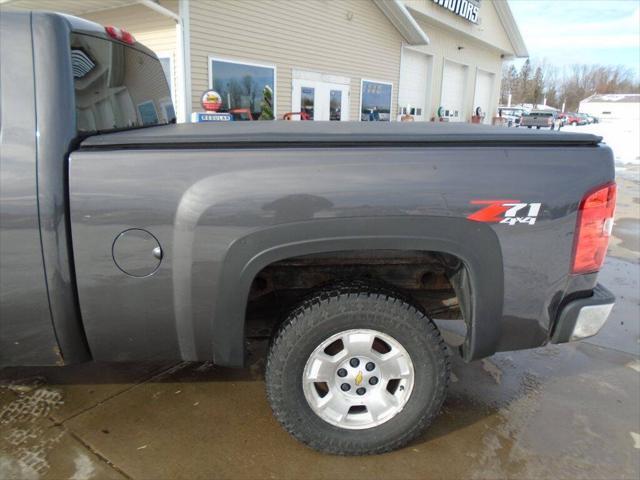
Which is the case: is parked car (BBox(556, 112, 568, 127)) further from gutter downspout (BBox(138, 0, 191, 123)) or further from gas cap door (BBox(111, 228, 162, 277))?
gas cap door (BBox(111, 228, 162, 277))

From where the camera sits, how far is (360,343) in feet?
7.41

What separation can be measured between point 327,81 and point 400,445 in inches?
472

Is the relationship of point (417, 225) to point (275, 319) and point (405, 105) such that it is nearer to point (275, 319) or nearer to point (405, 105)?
point (275, 319)

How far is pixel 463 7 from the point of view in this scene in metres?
17.0

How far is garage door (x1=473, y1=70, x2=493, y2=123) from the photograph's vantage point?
68.9ft

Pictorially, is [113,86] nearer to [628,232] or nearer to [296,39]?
[628,232]

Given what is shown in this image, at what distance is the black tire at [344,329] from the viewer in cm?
221

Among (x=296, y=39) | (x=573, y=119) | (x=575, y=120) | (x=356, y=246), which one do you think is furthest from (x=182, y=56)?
(x=575, y=120)

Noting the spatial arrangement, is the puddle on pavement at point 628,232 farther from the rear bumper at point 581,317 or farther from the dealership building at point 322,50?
the dealership building at point 322,50

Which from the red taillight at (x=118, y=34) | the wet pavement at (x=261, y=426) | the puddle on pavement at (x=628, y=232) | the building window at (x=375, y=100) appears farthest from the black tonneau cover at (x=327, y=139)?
the building window at (x=375, y=100)

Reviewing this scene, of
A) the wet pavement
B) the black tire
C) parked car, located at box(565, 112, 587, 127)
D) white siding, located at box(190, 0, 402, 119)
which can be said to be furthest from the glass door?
parked car, located at box(565, 112, 587, 127)

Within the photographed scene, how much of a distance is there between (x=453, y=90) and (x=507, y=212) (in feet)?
61.6

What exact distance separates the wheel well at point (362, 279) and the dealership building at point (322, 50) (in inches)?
306

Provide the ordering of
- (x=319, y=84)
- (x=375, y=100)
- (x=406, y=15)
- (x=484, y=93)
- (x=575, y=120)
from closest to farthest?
(x=319, y=84)
(x=406, y=15)
(x=375, y=100)
(x=484, y=93)
(x=575, y=120)
